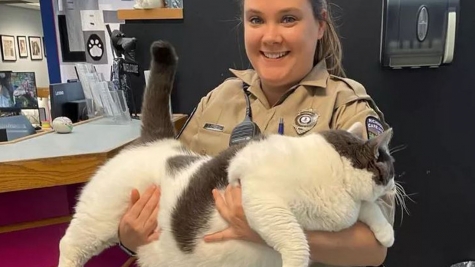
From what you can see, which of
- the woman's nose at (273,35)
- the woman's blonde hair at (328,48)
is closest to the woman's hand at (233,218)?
the woman's nose at (273,35)

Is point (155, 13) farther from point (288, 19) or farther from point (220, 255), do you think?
point (220, 255)

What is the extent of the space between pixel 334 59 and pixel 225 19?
2.96 feet

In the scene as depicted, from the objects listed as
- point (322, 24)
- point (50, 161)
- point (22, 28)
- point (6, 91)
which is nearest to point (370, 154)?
point (322, 24)

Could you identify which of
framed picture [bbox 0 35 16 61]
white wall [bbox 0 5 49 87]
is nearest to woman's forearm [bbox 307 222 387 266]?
white wall [bbox 0 5 49 87]

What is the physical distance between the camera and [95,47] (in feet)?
9.98

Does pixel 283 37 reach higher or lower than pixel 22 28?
lower

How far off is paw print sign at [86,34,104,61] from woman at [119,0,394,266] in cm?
178

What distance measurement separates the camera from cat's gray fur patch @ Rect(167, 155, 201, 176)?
1.15 m

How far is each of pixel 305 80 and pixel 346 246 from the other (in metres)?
0.50

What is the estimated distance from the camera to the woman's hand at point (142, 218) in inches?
44.0

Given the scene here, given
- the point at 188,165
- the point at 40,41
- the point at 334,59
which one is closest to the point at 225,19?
the point at 334,59

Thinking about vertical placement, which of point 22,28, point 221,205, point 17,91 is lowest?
point 221,205

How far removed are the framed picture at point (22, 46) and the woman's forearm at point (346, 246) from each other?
794 cm

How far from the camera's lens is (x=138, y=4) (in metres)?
2.25
